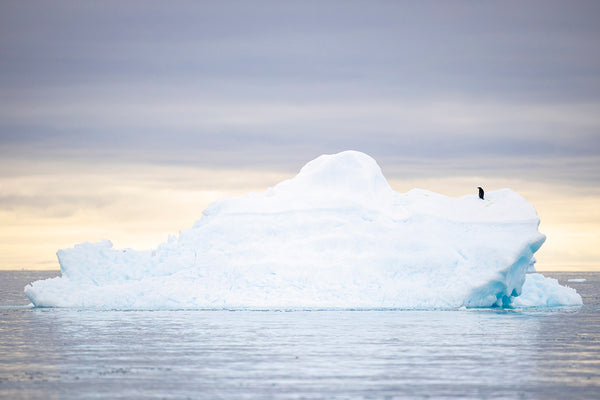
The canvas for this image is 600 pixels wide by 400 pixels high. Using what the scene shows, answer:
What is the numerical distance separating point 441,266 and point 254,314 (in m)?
8.97

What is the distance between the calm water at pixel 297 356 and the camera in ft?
61.2

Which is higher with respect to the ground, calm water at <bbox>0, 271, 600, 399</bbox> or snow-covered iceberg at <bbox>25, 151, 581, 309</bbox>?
snow-covered iceberg at <bbox>25, 151, 581, 309</bbox>

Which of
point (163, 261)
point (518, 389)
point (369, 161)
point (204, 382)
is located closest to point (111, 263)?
point (163, 261)

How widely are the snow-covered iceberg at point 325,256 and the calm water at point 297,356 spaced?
1492 millimetres

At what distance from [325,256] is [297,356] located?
1650 cm

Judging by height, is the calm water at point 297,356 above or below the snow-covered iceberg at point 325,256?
below

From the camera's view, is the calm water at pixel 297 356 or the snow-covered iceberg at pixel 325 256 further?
the snow-covered iceberg at pixel 325 256

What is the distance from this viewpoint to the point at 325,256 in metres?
40.1

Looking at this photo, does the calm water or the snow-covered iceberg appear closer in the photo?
the calm water

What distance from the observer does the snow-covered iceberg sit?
38.7 metres

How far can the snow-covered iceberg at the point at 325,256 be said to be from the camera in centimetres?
3872

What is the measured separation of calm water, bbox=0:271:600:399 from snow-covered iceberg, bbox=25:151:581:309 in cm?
149

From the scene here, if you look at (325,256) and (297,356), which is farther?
(325,256)

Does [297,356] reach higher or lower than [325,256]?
lower
